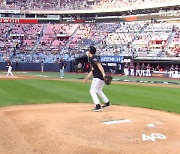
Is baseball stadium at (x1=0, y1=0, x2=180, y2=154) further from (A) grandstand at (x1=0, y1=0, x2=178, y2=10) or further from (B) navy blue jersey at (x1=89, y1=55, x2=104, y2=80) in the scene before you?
(A) grandstand at (x1=0, y1=0, x2=178, y2=10)

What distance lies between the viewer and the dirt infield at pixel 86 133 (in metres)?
5.95

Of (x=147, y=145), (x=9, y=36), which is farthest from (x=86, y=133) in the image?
(x=9, y=36)

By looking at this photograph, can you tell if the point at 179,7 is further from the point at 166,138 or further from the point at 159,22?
the point at 166,138

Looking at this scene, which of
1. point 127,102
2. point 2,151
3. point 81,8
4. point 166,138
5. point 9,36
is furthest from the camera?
point 81,8

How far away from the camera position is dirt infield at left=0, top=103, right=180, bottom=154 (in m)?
5.95

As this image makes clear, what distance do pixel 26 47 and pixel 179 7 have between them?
2533 cm

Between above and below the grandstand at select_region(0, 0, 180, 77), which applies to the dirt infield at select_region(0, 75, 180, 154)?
below

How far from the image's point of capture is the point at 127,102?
1319 cm

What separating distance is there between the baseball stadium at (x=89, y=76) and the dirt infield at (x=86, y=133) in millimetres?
21

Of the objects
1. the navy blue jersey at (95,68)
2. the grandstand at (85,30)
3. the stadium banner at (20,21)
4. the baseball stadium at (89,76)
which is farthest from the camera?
the stadium banner at (20,21)

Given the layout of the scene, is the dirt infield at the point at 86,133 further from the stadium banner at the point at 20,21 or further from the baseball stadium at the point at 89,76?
the stadium banner at the point at 20,21

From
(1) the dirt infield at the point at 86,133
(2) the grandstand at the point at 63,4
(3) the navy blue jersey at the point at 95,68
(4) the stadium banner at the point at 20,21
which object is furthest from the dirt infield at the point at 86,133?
(4) the stadium banner at the point at 20,21

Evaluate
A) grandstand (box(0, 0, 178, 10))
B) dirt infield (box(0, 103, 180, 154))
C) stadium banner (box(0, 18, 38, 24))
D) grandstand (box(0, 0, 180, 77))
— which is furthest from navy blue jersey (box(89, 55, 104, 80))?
stadium banner (box(0, 18, 38, 24))

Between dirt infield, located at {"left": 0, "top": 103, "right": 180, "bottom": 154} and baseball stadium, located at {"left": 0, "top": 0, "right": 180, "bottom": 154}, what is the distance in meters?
0.02
